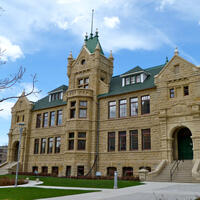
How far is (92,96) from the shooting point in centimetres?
3481

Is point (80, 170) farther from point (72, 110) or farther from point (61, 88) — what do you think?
point (61, 88)

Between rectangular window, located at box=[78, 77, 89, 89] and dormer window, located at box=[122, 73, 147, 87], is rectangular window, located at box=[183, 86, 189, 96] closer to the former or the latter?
dormer window, located at box=[122, 73, 147, 87]

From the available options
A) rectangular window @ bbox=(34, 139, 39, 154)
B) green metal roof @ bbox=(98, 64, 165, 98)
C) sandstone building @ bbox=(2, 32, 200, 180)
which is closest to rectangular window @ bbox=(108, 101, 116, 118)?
sandstone building @ bbox=(2, 32, 200, 180)

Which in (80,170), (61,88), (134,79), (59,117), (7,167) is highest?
(61,88)

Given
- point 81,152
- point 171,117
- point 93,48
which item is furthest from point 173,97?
point 93,48

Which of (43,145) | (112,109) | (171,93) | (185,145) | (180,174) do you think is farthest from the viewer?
(43,145)

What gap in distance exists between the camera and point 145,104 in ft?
101

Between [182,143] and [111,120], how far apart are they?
9117mm

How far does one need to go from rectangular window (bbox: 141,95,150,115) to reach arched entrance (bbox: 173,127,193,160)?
13.9ft

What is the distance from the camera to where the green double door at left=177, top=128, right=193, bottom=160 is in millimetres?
27062

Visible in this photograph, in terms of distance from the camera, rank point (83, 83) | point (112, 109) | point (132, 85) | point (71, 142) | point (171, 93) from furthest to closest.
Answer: point (83, 83) → point (71, 142) → point (112, 109) → point (132, 85) → point (171, 93)

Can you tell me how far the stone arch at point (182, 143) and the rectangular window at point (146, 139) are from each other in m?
2.69

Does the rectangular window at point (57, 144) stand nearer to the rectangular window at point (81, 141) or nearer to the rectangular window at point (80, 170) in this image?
the rectangular window at point (81, 141)

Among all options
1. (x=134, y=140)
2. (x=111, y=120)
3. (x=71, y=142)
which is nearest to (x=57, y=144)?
(x=71, y=142)
